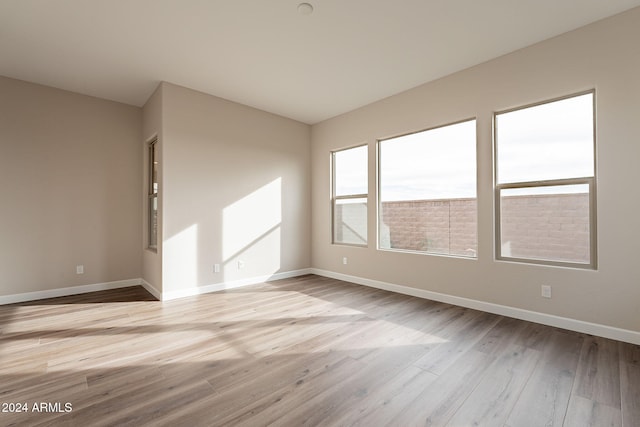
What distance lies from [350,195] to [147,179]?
3387mm

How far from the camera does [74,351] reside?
244cm

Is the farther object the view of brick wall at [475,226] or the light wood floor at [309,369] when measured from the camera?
the view of brick wall at [475,226]

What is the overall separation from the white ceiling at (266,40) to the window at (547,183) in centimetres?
80

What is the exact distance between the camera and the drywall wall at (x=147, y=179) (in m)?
3.96

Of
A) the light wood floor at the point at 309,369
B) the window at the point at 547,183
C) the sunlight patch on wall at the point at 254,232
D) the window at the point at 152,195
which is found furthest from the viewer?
the window at the point at 152,195

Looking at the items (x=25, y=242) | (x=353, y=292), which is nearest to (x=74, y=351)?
(x=25, y=242)

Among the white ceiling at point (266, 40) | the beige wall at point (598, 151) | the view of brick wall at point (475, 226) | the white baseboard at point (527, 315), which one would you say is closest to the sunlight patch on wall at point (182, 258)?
the white ceiling at point (266, 40)

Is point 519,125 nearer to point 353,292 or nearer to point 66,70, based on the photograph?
point 353,292

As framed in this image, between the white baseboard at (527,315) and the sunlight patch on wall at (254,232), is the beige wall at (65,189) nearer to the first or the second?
the sunlight patch on wall at (254,232)

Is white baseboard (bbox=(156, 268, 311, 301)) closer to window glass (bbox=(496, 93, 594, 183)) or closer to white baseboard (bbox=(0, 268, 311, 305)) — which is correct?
white baseboard (bbox=(0, 268, 311, 305))

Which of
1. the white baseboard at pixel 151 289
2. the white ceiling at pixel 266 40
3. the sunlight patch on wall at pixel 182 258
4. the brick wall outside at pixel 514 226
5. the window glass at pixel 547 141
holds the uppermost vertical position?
the white ceiling at pixel 266 40

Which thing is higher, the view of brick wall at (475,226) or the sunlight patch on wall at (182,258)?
the view of brick wall at (475,226)

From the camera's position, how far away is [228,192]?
456 cm

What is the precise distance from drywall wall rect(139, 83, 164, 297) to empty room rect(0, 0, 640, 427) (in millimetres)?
62
